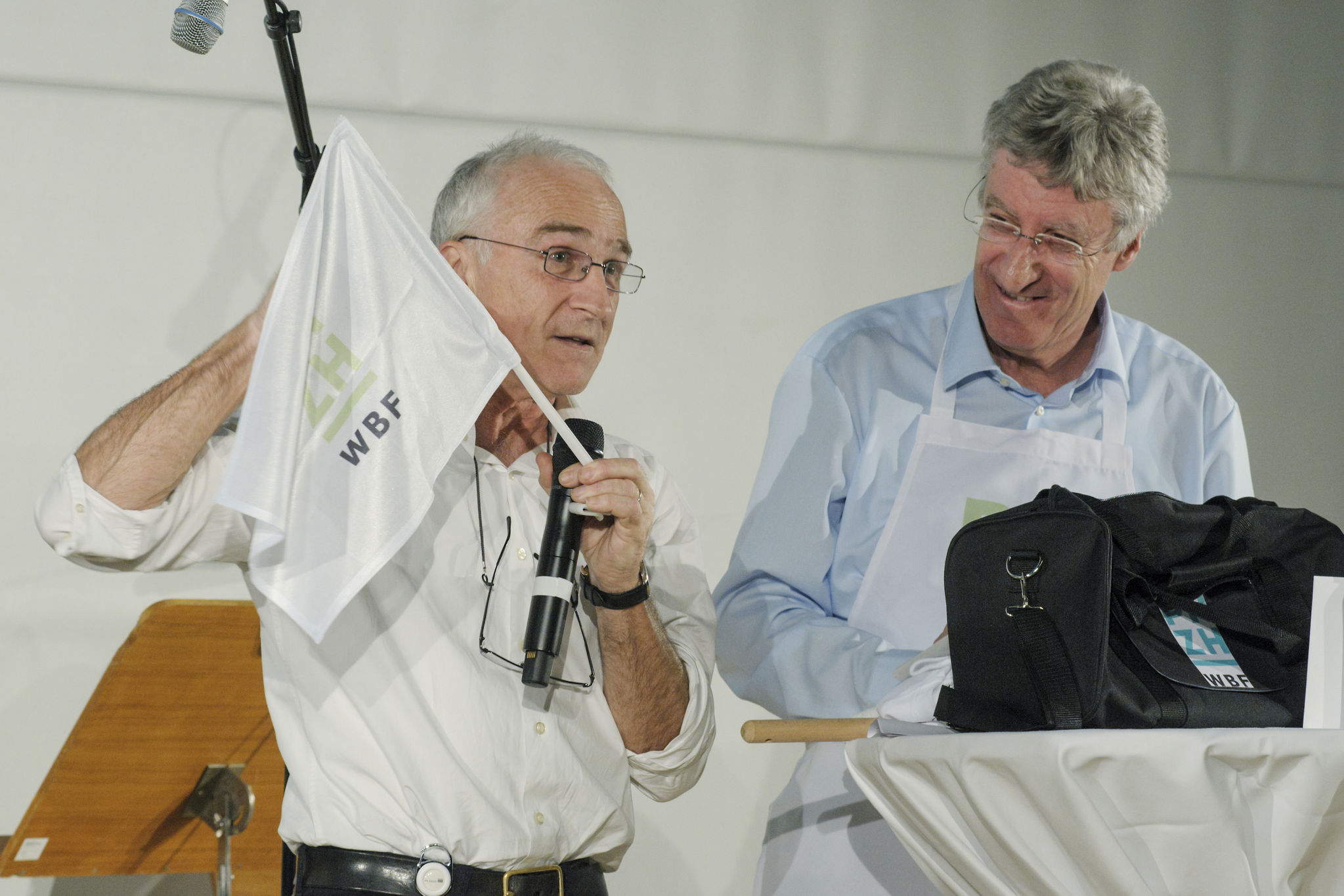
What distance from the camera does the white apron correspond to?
181cm

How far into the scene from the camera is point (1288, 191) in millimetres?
3445

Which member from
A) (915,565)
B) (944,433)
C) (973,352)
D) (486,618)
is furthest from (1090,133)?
(486,618)

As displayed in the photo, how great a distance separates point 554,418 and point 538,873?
0.58 meters

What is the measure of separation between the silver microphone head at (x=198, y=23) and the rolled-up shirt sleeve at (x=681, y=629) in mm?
904

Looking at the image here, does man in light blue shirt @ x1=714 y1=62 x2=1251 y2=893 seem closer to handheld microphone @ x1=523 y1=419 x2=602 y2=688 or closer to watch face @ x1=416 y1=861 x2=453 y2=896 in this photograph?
handheld microphone @ x1=523 y1=419 x2=602 y2=688

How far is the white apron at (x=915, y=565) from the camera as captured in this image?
181 centimetres

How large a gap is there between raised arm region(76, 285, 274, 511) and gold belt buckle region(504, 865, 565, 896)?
2.08 ft

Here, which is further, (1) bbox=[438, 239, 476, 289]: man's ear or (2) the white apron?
(1) bbox=[438, 239, 476, 289]: man's ear

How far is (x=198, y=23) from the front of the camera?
154 centimetres

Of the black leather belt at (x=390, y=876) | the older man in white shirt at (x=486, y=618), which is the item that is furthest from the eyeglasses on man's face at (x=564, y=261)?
the black leather belt at (x=390, y=876)

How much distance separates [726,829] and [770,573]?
4.21ft

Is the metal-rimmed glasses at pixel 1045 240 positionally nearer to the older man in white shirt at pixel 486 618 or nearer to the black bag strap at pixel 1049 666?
the older man in white shirt at pixel 486 618

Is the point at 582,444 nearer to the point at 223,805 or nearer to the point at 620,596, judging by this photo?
the point at 620,596

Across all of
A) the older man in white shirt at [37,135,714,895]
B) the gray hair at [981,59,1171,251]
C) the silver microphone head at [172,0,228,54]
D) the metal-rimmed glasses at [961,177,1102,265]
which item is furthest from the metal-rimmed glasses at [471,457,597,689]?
the gray hair at [981,59,1171,251]
